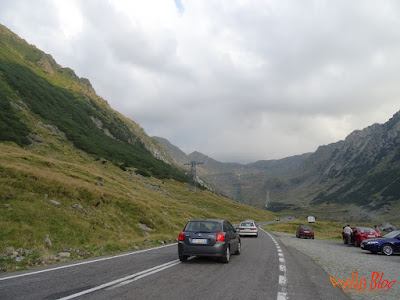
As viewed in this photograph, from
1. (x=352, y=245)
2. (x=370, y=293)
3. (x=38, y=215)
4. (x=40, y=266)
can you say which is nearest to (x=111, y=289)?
(x=40, y=266)

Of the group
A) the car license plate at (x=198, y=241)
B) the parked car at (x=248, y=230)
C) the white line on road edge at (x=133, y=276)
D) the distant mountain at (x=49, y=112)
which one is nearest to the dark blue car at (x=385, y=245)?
the parked car at (x=248, y=230)

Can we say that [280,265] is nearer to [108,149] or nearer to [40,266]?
[40,266]

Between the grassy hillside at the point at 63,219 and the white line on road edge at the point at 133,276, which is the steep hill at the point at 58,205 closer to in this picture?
the grassy hillside at the point at 63,219

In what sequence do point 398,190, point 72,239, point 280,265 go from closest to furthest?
point 280,265 < point 72,239 < point 398,190

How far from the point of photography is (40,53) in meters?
135

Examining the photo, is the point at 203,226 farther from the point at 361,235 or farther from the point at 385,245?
the point at 361,235

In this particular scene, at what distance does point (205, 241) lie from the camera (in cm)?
1140

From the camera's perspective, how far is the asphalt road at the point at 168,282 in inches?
265

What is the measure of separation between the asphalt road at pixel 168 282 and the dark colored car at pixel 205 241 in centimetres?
39

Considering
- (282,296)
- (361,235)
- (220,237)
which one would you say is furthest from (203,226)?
(361,235)

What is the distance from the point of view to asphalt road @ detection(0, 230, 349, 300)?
6742mm

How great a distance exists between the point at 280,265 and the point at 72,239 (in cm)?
1096

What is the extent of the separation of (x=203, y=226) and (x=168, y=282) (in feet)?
13.7

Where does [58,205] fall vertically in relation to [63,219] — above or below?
above
